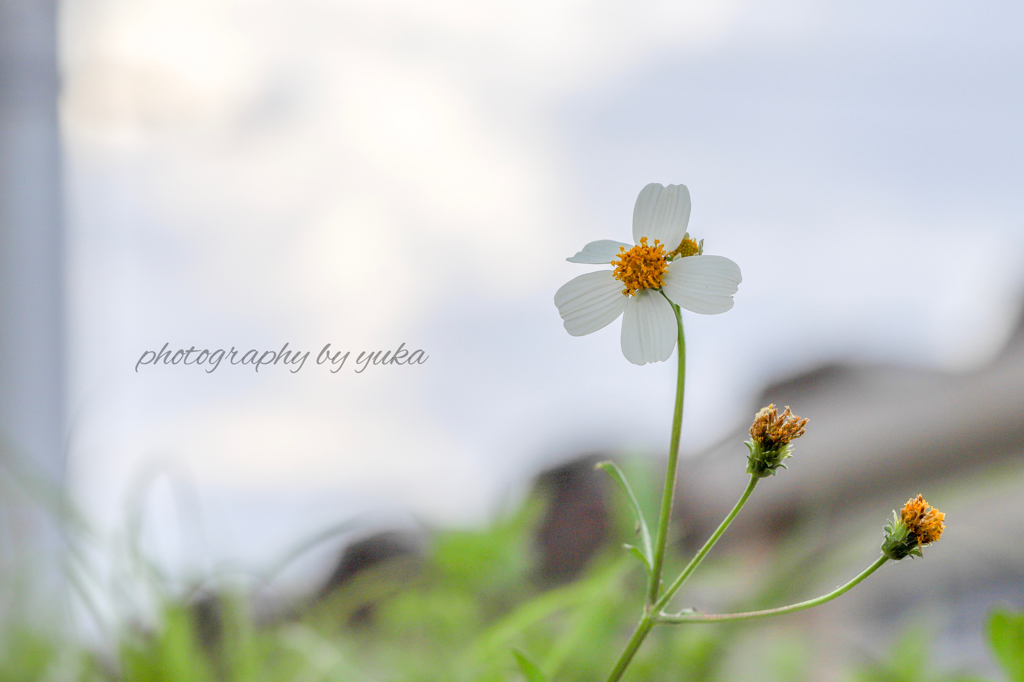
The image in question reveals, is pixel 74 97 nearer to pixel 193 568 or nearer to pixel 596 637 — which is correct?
pixel 193 568

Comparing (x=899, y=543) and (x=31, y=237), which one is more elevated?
(x=899, y=543)

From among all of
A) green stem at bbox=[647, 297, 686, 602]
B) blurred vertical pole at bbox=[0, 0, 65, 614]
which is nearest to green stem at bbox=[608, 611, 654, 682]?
green stem at bbox=[647, 297, 686, 602]

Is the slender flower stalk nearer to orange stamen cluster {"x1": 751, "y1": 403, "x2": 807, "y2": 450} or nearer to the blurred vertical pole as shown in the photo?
orange stamen cluster {"x1": 751, "y1": 403, "x2": 807, "y2": 450}

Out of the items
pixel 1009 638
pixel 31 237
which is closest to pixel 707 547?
pixel 1009 638

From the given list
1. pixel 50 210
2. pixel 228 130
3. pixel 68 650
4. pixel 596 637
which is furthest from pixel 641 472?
pixel 50 210

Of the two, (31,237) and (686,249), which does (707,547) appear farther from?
(31,237)

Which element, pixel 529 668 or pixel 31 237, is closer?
pixel 529 668
